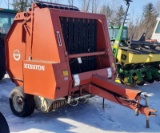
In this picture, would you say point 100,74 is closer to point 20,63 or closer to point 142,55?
point 20,63

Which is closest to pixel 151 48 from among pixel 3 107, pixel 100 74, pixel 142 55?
pixel 142 55

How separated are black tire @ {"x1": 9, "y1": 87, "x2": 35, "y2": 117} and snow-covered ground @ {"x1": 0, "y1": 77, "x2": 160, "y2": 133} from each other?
90 mm

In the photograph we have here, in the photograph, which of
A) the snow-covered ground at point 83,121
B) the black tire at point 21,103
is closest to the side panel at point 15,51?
the black tire at point 21,103

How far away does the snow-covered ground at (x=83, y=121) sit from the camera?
363 centimetres

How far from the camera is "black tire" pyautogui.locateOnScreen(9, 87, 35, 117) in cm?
392

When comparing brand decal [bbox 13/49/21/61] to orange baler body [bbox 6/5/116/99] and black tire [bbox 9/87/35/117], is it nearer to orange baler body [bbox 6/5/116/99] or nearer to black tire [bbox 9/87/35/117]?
orange baler body [bbox 6/5/116/99]

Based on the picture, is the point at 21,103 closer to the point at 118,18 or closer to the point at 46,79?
the point at 46,79

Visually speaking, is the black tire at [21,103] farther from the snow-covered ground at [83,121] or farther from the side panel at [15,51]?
the side panel at [15,51]

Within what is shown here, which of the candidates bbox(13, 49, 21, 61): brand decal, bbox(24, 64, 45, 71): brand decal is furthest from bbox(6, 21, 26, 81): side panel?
bbox(24, 64, 45, 71): brand decal

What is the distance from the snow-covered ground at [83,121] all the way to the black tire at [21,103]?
9cm

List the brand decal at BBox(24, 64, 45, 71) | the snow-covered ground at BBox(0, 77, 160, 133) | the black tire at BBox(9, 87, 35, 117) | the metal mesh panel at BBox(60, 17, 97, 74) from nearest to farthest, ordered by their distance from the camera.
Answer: the brand decal at BBox(24, 64, 45, 71) → the snow-covered ground at BBox(0, 77, 160, 133) → the metal mesh panel at BBox(60, 17, 97, 74) → the black tire at BBox(9, 87, 35, 117)

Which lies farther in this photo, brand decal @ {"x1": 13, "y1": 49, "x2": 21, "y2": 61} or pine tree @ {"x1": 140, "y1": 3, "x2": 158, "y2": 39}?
pine tree @ {"x1": 140, "y1": 3, "x2": 158, "y2": 39}

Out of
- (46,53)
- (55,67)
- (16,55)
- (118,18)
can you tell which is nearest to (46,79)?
(55,67)

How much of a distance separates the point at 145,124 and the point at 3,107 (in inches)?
95.4
